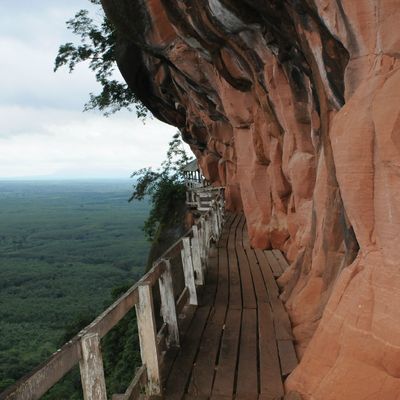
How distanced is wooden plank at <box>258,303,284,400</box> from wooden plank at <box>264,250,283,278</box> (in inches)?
90.2

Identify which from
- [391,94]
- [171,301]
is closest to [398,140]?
[391,94]

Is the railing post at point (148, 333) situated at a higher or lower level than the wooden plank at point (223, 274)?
higher

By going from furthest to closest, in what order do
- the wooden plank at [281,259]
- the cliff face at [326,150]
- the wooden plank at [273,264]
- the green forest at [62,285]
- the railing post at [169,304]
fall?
the green forest at [62,285] → the wooden plank at [281,259] → the wooden plank at [273,264] → the railing post at [169,304] → the cliff face at [326,150]

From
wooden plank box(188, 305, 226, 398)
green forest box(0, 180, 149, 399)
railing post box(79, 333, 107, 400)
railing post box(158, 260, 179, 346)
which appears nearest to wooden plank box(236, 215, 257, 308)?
wooden plank box(188, 305, 226, 398)

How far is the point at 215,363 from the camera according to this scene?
14.8 feet

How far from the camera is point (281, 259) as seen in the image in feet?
31.7

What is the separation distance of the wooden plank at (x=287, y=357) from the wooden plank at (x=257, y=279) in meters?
1.72

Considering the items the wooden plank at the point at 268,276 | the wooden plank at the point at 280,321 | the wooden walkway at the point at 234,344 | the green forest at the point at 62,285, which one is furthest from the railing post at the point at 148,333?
the green forest at the point at 62,285

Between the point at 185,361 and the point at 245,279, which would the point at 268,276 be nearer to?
the point at 245,279

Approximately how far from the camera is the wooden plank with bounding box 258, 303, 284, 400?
12.9 ft

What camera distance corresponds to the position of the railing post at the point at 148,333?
3631 millimetres

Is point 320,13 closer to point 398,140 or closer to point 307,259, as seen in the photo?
point 398,140

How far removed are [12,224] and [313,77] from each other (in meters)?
141

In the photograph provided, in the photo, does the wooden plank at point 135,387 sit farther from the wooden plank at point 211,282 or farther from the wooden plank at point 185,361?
the wooden plank at point 211,282
